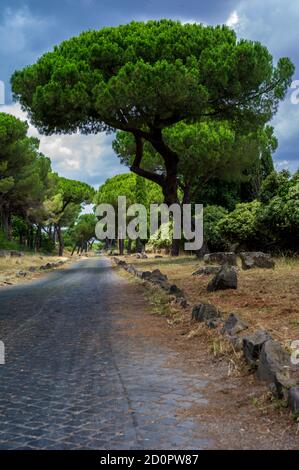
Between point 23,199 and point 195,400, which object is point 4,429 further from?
Answer: point 23,199

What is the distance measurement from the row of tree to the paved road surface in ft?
102

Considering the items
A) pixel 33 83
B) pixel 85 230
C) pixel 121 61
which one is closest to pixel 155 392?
pixel 121 61

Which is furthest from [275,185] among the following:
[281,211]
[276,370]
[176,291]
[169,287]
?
[276,370]

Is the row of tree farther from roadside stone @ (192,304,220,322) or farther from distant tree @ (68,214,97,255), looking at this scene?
distant tree @ (68,214,97,255)

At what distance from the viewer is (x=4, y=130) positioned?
36.6 metres

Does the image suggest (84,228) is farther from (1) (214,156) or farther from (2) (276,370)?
(2) (276,370)

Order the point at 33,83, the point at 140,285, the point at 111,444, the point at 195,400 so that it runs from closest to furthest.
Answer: the point at 111,444
the point at 195,400
the point at 140,285
the point at 33,83

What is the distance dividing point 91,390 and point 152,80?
1827 cm

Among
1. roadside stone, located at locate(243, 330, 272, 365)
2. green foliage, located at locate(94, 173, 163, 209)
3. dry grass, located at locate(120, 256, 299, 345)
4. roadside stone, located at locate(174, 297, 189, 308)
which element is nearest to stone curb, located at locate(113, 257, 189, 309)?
roadside stone, located at locate(174, 297, 189, 308)

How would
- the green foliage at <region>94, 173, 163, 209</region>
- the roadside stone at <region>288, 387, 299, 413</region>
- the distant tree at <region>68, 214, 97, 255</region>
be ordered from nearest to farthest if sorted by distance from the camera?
1. the roadside stone at <region>288, 387, 299, 413</region>
2. the green foliage at <region>94, 173, 163, 209</region>
3. the distant tree at <region>68, 214, 97, 255</region>

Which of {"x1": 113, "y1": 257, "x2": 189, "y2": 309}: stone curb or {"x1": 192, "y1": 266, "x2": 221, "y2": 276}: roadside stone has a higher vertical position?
{"x1": 192, "y1": 266, "x2": 221, "y2": 276}: roadside stone

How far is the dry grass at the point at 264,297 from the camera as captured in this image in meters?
7.42

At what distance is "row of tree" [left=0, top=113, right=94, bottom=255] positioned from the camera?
1517 inches

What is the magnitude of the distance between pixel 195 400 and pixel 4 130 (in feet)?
114
